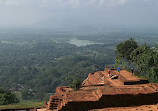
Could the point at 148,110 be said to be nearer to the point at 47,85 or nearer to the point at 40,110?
the point at 40,110

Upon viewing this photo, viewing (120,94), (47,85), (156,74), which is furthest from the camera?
(47,85)

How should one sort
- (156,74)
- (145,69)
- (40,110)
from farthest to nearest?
1. (145,69)
2. (156,74)
3. (40,110)

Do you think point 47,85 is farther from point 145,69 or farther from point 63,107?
point 63,107

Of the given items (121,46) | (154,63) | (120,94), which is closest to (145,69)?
(154,63)

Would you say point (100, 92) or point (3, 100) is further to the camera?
point (3, 100)

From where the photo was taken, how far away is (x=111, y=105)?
12.7 meters

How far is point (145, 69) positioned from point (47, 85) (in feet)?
173

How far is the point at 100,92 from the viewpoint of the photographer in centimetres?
1283

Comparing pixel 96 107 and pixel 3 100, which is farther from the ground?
pixel 96 107

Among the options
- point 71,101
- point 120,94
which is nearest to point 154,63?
point 120,94

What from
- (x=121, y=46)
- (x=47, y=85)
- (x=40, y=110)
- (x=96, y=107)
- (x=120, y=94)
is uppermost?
(x=121, y=46)

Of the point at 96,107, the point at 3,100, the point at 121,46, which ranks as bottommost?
the point at 3,100

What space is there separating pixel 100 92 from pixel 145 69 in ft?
39.6

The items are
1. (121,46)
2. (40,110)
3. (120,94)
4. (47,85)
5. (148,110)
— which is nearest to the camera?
(148,110)
